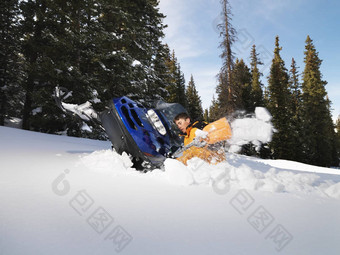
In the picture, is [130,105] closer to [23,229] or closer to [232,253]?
[23,229]

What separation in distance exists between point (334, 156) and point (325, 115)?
803 centimetres

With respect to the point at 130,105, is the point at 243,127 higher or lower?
lower

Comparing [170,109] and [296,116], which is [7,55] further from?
[296,116]

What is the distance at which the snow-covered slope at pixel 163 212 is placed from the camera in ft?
3.38

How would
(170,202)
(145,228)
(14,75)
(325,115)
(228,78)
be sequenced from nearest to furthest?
1. (145,228)
2. (170,202)
3. (228,78)
4. (14,75)
5. (325,115)

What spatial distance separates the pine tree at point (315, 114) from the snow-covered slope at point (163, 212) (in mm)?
24355

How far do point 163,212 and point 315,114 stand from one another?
2937 cm

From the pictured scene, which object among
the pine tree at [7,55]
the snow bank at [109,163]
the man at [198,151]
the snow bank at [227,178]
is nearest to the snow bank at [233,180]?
the snow bank at [227,178]

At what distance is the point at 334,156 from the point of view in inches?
1118

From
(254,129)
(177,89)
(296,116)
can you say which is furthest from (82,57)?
(296,116)

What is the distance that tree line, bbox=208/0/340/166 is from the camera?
13500 millimetres

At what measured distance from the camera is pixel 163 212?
1416 mm

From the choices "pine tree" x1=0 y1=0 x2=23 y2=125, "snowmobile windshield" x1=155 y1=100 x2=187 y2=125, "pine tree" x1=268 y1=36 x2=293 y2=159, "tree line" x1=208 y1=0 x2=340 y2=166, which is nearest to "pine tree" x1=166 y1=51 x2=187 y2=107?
"tree line" x1=208 y1=0 x2=340 y2=166

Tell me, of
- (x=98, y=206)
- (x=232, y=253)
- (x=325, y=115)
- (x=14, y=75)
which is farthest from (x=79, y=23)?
(x=325, y=115)
